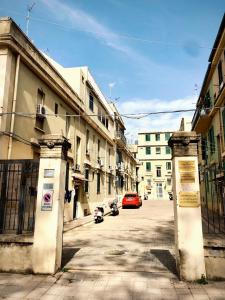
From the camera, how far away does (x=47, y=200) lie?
600 cm

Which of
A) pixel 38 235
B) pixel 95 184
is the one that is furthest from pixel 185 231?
pixel 95 184

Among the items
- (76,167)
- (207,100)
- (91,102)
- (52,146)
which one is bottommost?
(52,146)

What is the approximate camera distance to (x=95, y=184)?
71.4ft

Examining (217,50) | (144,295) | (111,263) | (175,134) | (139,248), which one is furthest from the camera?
(217,50)

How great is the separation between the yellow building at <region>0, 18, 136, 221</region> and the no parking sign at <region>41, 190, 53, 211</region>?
407 cm

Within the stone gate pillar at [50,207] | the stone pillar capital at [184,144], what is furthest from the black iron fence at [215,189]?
the stone gate pillar at [50,207]

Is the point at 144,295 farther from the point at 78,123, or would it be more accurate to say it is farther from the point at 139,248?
the point at 78,123

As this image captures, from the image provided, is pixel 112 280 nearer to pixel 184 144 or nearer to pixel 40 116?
pixel 184 144

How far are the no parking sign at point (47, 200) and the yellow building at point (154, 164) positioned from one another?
147ft

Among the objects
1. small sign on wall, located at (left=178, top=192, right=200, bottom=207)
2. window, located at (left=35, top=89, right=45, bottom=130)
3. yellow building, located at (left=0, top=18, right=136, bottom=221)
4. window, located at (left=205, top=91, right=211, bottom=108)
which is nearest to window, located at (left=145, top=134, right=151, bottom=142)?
yellow building, located at (left=0, top=18, right=136, bottom=221)

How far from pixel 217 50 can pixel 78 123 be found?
10.1m

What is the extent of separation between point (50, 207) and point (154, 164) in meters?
46.9

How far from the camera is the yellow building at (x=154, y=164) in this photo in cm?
5028

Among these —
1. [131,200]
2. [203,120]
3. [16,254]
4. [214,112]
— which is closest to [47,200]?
[16,254]
